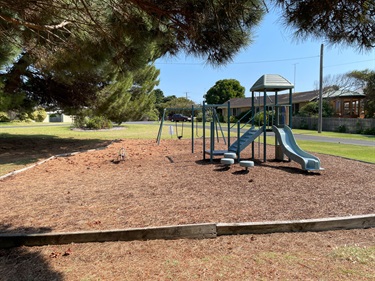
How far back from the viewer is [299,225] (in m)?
3.63

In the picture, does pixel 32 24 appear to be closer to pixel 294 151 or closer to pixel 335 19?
pixel 335 19

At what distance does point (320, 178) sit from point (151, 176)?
3.68m

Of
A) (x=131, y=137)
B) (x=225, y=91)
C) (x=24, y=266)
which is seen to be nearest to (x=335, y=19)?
(x=24, y=266)

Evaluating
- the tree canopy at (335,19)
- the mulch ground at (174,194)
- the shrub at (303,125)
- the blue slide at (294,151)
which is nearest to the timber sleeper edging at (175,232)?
the mulch ground at (174,194)

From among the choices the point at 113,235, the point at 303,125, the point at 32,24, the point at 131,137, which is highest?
the point at 32,24

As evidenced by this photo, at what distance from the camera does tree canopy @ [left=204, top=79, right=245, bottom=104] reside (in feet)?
193

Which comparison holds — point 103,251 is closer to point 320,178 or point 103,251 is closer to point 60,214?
point 60,214

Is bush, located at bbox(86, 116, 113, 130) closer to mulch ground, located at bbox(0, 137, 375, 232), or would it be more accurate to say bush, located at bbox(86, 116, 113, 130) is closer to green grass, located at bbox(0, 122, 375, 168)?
green grass, located at bbox(0, 122, 375, 168)

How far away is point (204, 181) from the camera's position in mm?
6301

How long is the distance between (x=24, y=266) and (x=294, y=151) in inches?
267

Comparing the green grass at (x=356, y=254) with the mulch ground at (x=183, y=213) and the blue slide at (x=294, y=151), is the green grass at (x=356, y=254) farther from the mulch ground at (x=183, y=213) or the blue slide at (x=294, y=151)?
the blue slide at (x=294, y=151)

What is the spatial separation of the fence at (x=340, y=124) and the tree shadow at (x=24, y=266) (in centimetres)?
2593

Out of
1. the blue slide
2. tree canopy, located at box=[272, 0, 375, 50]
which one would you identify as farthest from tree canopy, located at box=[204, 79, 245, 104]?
tree canopy, located at box=[272, 0, 375, 50]

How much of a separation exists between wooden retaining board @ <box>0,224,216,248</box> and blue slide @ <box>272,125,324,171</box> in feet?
14.0
